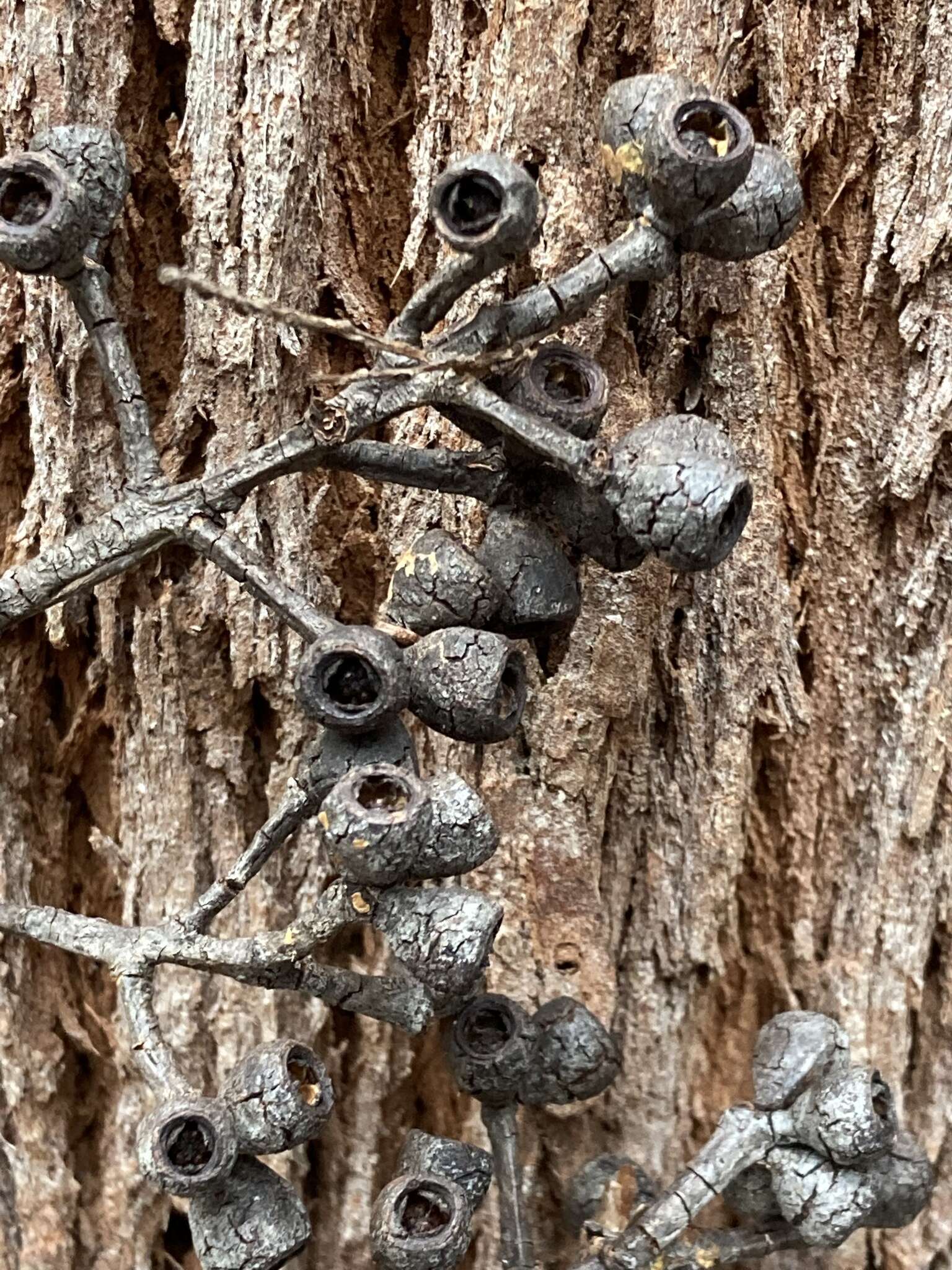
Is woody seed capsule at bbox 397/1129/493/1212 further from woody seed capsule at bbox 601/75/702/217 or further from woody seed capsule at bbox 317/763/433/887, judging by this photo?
woody seed capsule at bbox 601/75/702/217

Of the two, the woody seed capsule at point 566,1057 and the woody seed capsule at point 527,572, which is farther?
the woody seed capsule at point 566,1057

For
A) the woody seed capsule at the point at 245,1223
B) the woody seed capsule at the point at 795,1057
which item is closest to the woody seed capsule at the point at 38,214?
the woody seed capsule at the point at 245,1223

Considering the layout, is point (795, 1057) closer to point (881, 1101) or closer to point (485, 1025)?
point (881, 1101)

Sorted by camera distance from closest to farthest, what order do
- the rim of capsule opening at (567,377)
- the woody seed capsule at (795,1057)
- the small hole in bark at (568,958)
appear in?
the rim of capsule opening at (567,377), the woody seed capsule at (795,1057), the small hole in bark at (568,958)

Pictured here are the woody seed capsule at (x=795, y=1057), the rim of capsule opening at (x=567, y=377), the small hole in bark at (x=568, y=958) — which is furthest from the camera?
the small hole in bark at (x=568, y=958)

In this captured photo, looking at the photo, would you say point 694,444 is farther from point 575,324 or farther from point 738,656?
point 738,656

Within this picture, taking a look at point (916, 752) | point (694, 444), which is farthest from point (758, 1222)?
point (694, 444)

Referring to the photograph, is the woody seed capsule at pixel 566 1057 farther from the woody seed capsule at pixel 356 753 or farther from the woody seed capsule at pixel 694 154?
the woody seed capsule at pixel 694 154
